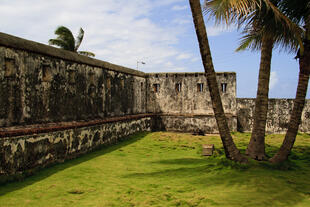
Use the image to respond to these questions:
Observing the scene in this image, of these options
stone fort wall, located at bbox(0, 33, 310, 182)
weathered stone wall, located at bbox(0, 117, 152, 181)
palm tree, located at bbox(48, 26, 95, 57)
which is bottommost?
weathered stone wall, located at bbox(0, 117, 152, 181)

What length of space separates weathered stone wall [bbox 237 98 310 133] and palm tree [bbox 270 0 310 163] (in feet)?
32.5

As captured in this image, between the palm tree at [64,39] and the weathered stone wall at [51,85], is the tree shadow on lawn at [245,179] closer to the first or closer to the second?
the weathered stone wall at [51,85]

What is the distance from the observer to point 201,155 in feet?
32.2

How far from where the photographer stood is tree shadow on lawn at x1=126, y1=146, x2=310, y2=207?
5090 millimetres

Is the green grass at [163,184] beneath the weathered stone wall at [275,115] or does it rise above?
beneath

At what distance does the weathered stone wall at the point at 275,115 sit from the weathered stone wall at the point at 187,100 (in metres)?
0.69

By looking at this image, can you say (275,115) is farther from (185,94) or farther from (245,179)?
(245,179)

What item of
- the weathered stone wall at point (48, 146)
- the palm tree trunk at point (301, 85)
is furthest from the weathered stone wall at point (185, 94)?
the palm tree trunk at point (301, 85)

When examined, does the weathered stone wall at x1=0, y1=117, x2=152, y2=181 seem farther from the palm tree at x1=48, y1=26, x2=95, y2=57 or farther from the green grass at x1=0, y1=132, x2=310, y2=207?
the palm tree at x1=48, y1=26, x2=95, y2=57

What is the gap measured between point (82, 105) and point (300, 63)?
8182mm

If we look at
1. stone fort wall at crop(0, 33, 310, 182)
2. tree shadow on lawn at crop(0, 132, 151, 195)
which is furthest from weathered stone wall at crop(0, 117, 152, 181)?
tree shadow on lawn at crop(0, 132, 151, 195)

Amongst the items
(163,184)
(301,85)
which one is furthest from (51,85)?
(301,85)

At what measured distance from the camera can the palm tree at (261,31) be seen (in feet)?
19.8

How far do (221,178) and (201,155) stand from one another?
3299mm
